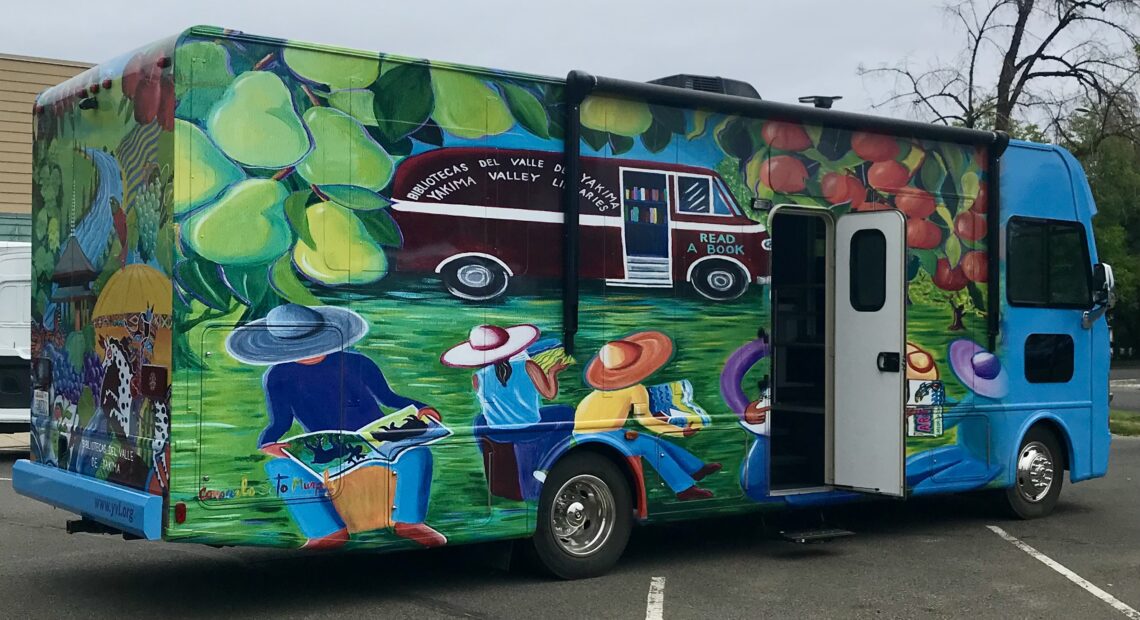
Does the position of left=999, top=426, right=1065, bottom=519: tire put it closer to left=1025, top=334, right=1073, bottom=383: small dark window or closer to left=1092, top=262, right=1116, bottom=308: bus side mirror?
left=1025, top=334, right=1073, bottom=383: small dark window

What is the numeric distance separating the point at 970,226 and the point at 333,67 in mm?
5449

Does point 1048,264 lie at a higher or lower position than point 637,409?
higher

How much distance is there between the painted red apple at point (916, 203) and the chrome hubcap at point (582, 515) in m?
3.36

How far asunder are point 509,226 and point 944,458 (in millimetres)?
4218

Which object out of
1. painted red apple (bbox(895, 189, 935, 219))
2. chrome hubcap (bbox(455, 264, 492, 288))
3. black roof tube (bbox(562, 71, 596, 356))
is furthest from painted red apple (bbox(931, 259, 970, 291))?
chrome hubcap (bbox(455, 264, 492, 288))

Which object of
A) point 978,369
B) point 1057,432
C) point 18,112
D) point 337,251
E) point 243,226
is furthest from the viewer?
point 18,112

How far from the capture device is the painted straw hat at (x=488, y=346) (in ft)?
25.6

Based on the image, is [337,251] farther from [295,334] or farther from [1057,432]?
[1057,432]

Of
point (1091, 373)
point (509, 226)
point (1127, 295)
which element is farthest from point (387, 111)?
point (1127, 295)

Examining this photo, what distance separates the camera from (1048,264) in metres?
11.1

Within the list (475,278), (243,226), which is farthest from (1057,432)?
(243,226)

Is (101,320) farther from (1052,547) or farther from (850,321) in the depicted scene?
(1052,547)

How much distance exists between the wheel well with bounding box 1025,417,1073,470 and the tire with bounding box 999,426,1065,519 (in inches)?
0.6

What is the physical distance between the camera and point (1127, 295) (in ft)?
141
